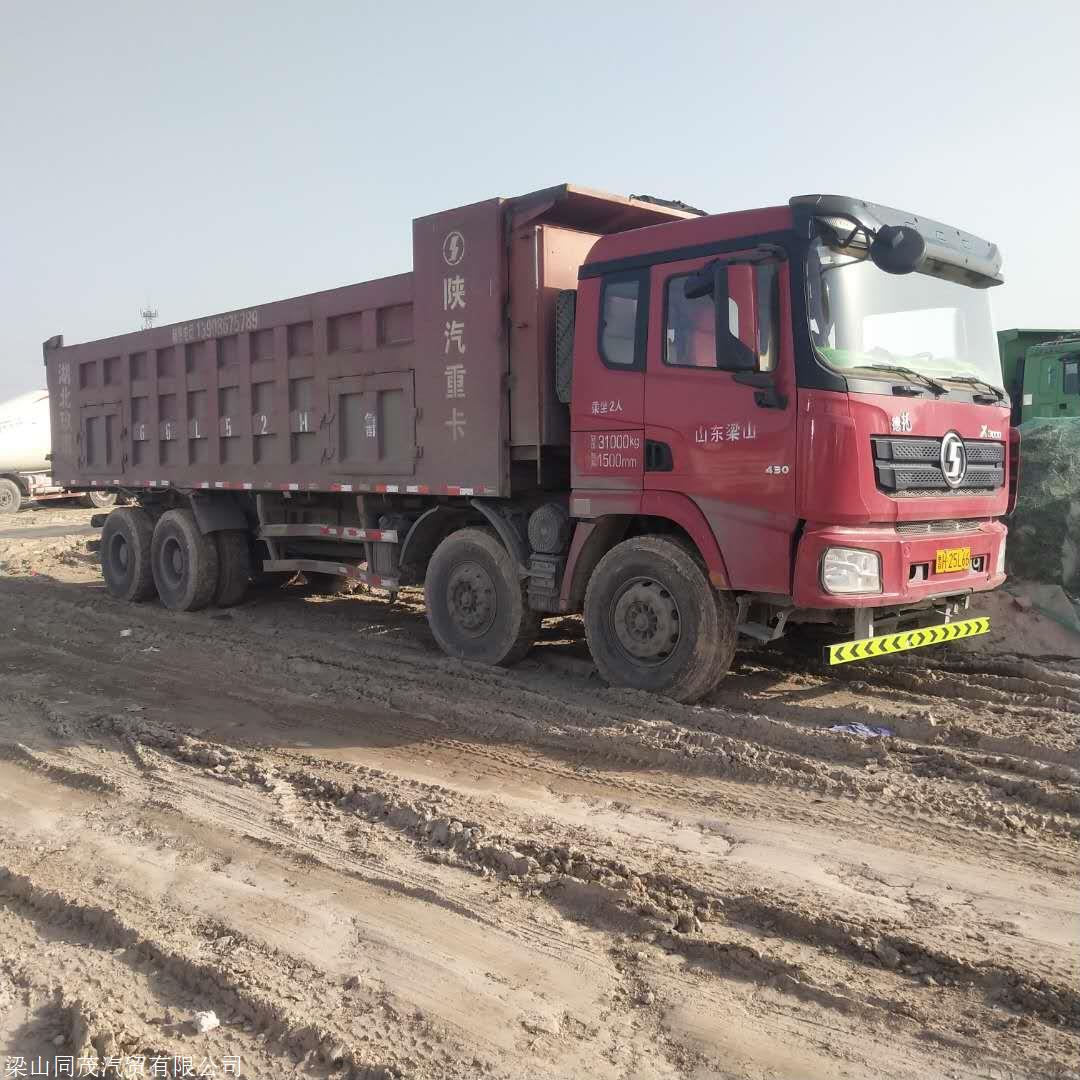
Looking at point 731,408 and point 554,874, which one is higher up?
point 731,408

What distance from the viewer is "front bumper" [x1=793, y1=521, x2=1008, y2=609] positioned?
5.29m

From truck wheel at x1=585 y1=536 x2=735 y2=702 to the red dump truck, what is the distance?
1 cm

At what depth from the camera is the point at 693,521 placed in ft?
19.3

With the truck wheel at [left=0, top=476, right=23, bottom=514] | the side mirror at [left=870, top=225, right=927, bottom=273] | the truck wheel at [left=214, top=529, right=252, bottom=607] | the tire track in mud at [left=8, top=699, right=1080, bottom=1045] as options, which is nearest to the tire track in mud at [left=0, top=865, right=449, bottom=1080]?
the tire track in mud at [left=8, top=699, right=1080, bottom=1045]

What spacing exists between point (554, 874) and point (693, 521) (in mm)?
2635

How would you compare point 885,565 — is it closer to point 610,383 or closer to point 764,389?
point 764,389

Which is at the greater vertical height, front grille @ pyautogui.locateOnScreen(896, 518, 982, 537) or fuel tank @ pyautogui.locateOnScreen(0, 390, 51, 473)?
fuel tank @ pyautogui.locateOnScreen(0, 390, 51, 473)

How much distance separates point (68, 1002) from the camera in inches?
121

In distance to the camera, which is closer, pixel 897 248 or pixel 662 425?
pixel 897 248

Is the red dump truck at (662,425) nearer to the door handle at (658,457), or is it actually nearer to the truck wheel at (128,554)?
the door handle at (658,457)

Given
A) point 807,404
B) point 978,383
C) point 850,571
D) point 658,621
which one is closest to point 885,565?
point 850,571

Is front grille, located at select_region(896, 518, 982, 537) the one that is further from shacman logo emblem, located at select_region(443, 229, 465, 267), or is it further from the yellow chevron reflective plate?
shacman logo emblem, located at select_region(443, 229, 465, 267)

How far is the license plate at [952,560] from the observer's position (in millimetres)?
5714

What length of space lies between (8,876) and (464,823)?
1.88 metres
